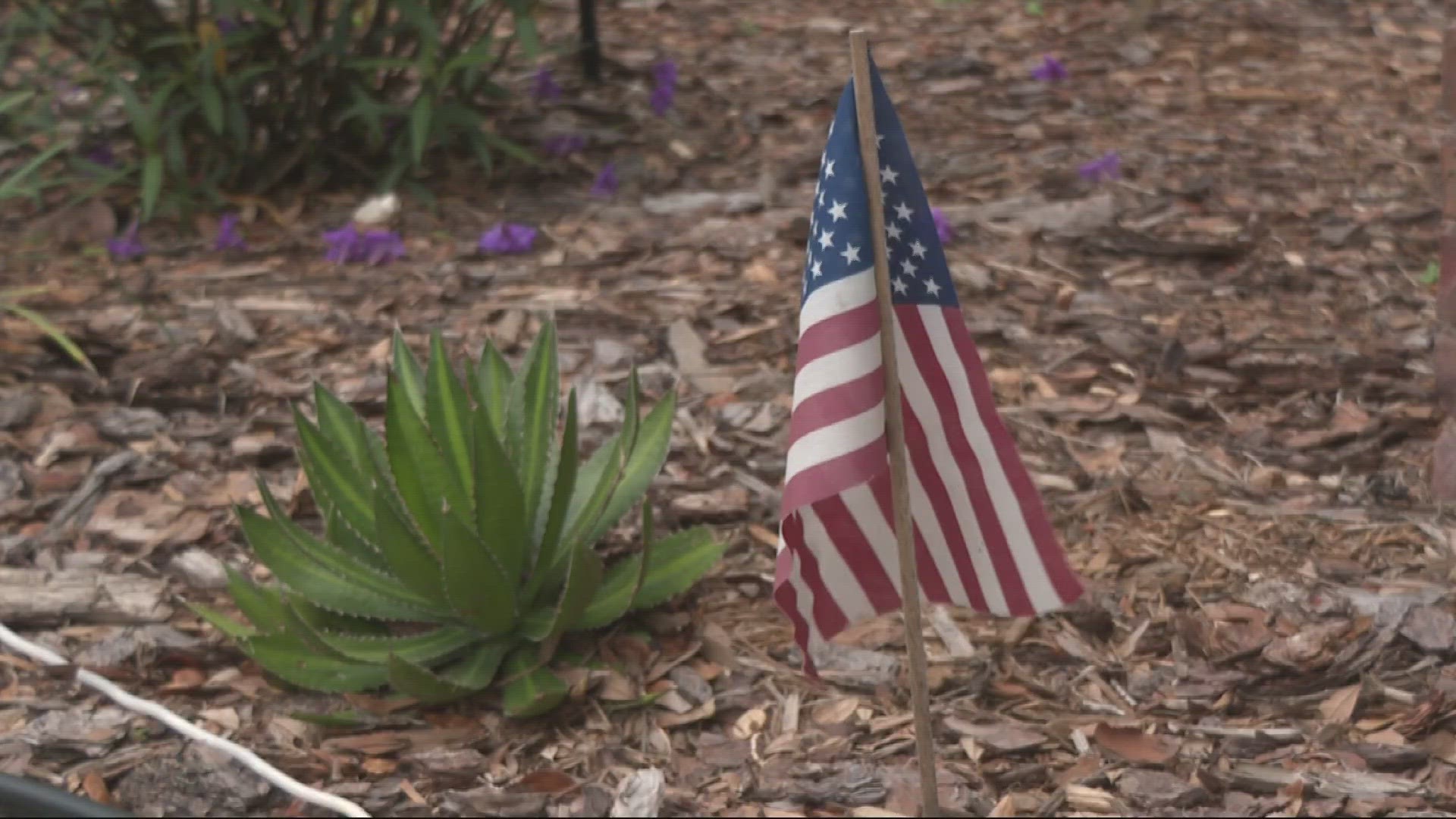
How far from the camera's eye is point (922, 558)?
79.4 inches

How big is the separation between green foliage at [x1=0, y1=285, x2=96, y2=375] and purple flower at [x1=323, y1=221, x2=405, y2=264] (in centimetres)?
73

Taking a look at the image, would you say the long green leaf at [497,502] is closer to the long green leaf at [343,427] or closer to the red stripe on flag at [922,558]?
the long green leaf at [343,427]

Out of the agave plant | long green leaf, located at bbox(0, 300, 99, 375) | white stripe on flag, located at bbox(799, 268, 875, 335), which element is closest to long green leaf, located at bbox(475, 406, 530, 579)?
the agave plant

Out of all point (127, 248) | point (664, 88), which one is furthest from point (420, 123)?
point (664, 88)

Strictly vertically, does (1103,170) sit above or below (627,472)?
above

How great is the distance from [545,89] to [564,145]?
41 centimetres

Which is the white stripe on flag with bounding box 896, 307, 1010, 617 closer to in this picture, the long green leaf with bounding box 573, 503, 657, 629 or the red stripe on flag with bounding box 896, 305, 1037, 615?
the red stripe on flag with bounding box 896, 305, 1037, 615

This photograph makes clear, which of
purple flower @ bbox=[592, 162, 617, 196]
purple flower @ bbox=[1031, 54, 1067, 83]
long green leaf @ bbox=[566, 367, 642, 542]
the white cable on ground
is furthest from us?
purple flower @ bbox=[1031, 54, 1067, 83]

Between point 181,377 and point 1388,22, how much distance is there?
4269 mm

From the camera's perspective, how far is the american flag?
5.77ft

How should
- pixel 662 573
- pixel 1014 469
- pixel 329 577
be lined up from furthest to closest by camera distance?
1. pixel 662 573
2. pixel 329 577
3. pixel 1014 469

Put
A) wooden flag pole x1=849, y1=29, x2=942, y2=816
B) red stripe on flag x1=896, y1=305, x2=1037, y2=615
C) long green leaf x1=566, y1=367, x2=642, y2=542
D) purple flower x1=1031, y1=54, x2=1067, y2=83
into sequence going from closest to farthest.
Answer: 1. wooden flag pole x1=849, y1=29, x2=942, y2=816
2. red stripe on flag x1=896, y1=305, x2=1037, y2=615
3. long green leaf x1=566, y1=367, x2=642, y2=542
4. purple flower x1=1031, y1=54, x2=1067, y2=83

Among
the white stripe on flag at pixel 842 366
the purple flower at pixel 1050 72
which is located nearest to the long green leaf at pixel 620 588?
the white stripe on flag at pixel 842 366

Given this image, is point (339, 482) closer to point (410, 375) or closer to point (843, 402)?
point (410, 375)
